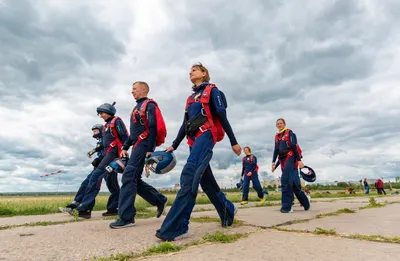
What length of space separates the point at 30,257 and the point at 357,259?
2622 mm

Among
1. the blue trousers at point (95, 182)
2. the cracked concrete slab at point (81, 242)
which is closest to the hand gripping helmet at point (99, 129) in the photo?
the blue trousers at point (95, 182)

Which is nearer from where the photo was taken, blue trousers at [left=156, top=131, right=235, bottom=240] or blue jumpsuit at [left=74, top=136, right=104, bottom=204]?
blue trousers at [left=156, top=131, right=235, bottom=240]

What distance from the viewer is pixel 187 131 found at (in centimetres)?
392

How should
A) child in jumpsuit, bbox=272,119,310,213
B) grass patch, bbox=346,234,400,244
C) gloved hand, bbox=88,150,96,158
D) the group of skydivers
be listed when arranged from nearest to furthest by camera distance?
1. grass patch, bbox=346,234,400,244
2. the group of skydivers
3. child in jumpsuit, bbox=272,119,310,213
4. gloved hand, bbox=88,150,96,158

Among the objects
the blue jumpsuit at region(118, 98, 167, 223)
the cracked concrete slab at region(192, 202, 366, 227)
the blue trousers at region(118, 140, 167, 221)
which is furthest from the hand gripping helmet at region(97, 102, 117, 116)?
→ the cracked concrete slab at region(192, 202, 366, 227)

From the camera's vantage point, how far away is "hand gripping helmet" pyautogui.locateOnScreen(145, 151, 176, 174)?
408cm

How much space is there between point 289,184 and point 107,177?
13.1 feet

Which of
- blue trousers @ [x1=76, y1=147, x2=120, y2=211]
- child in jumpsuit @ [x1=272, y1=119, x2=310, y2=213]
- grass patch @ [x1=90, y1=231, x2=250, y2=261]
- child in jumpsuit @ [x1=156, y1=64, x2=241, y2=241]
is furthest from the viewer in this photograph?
child in jumpsuit @ [x1=272, y1=119, x2=310, y2=213]

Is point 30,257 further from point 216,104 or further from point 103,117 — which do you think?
point 103,117

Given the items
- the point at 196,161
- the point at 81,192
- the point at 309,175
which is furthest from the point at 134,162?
the point at 309,175

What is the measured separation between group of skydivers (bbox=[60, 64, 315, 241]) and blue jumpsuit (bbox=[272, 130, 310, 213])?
0.13 ft

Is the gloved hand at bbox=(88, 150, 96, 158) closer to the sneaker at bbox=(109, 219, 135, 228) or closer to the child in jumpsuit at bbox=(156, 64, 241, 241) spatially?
the sneaker at bbox=(109, 219, 135, 228)

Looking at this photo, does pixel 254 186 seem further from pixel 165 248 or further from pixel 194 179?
pixel 165 248

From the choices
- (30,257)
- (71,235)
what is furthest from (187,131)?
(30,257)
